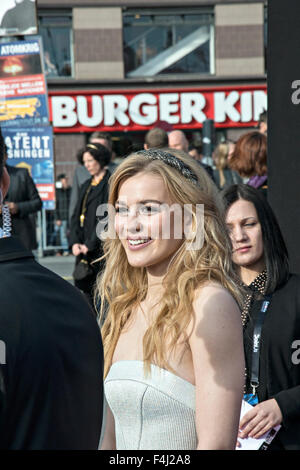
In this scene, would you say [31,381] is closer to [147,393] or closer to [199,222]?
[147,393]

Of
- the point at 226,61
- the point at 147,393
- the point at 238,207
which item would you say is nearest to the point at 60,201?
the point at 226,61

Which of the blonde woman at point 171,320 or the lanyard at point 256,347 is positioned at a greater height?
the blonde woman at point 171,320

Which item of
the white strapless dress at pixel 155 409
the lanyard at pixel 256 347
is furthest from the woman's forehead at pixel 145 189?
the lanyard at pixel 256 347

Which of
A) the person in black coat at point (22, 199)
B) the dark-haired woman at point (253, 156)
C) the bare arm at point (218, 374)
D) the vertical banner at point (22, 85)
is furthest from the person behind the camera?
the vertical banner at point (22, 85)

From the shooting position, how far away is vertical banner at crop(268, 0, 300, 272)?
3.15 meters

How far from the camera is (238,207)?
10.2 ft

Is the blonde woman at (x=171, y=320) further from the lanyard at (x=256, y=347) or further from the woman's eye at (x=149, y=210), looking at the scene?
the lanyard at (x=256, y=347)

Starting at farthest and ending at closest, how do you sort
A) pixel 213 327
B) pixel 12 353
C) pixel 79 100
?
pixel 79 100, pixel 213 327, pixel 12 353

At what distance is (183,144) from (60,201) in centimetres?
836

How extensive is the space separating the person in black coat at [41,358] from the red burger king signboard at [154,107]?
17054 millimetres

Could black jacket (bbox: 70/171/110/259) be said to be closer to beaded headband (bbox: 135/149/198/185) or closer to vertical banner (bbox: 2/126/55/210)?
vertical banner (bbox: 2/126/55/210)

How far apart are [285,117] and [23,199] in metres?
4.33

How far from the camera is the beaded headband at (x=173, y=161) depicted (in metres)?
2.23

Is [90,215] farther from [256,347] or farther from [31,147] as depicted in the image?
[256,347]
